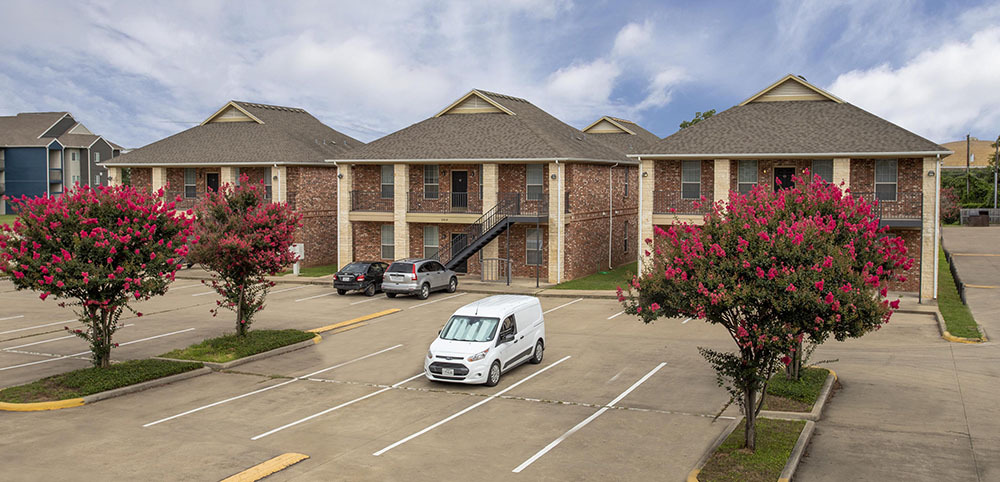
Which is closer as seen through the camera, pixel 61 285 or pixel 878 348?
pixel 61 285

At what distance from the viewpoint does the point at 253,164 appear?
4588cm

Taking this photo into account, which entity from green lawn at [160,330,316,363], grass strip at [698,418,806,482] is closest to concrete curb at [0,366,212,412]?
green lawn at [160,330,316,363]

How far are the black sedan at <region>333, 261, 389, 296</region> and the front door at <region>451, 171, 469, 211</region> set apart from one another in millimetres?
6926

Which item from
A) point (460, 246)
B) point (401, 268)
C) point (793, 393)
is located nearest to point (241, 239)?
point (401, 268)

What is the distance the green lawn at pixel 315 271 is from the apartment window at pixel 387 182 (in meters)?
4.97

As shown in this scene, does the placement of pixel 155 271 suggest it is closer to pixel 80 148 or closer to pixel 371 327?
pixel 371 327

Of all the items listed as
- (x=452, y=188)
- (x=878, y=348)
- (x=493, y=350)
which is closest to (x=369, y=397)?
(x=493, y=350)

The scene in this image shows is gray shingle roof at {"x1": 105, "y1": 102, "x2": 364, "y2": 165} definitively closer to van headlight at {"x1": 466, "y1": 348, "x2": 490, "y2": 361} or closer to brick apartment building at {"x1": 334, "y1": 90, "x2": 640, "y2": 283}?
brick apartment building at {"x1": 334, "y1": 90, "x2": 640, "y2": 283}

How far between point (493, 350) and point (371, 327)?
9.52 metres

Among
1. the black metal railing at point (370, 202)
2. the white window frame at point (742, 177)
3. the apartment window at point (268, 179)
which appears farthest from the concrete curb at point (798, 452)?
the apartment window at point (268, 179)

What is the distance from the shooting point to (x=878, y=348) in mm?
24000

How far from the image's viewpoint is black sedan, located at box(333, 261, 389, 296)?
35.4m

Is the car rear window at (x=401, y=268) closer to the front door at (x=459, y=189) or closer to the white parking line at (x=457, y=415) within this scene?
the front door at (x=459, y=189)

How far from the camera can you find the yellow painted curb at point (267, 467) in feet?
43.1
